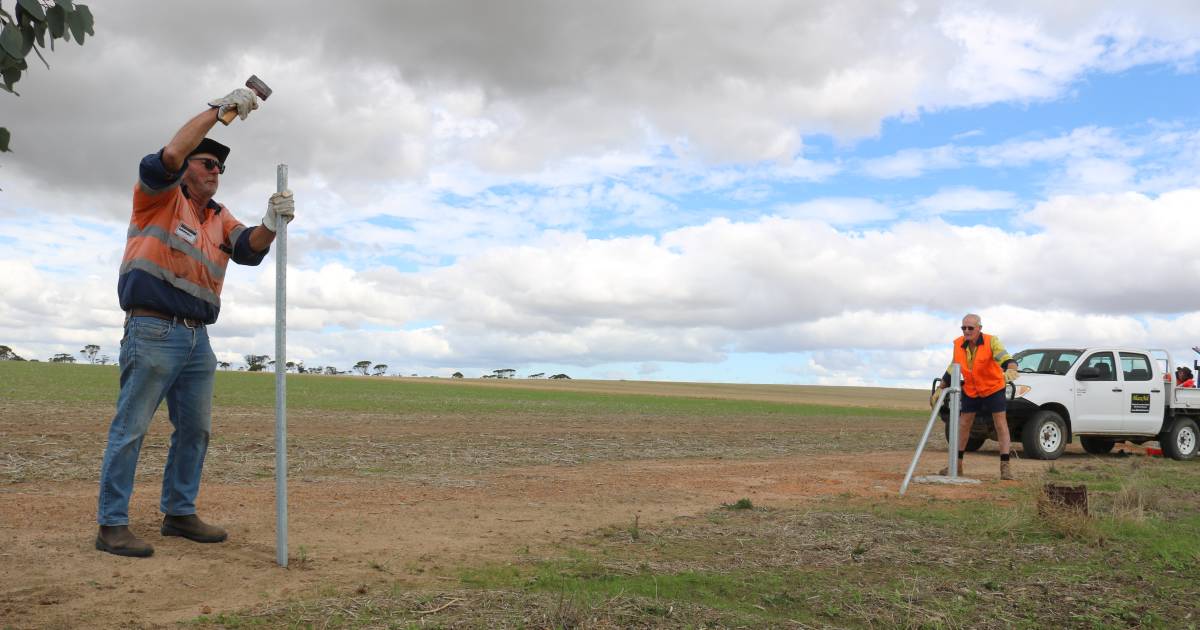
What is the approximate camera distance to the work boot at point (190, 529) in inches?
235

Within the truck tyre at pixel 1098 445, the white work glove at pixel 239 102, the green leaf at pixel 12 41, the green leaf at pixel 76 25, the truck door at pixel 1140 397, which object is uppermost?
the white work glove at pixel 239 102

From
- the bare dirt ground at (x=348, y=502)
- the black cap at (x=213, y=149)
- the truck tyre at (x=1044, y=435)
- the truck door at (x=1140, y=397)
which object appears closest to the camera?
the bare dirt ground at (x=348, y=502)

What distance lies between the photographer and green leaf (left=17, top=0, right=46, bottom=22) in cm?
286

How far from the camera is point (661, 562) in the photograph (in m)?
6.07

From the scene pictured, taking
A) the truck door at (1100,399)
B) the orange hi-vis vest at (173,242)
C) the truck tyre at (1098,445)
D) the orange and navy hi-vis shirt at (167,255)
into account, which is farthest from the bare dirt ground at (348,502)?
the truck tyre at (1098,445)

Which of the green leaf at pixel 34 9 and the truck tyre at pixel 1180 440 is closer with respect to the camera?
the green leaf at pixel 34 9

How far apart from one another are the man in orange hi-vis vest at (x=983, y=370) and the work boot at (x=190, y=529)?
9.61 meters

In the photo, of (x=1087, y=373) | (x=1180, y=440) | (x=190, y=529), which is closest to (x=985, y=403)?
(x=1087, y=373)

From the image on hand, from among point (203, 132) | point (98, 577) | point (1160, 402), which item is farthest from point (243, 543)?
point (1160, 402)

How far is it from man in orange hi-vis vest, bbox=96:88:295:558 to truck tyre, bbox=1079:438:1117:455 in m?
18.9

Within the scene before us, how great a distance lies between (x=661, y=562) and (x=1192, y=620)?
10.4 feet

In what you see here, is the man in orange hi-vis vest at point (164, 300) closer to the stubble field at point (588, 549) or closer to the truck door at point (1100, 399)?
the stubble field at point (588, 549)

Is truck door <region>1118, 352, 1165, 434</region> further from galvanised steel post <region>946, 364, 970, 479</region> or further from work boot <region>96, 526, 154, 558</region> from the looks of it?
work boot <region>96, 526, 154, 558</region>

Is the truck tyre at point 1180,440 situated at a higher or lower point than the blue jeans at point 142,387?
lower
